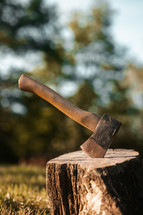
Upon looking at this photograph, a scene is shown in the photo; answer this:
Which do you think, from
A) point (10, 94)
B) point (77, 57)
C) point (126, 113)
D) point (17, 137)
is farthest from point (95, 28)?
point (17, 137)

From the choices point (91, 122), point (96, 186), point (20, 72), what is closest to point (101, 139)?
point (91, 122)

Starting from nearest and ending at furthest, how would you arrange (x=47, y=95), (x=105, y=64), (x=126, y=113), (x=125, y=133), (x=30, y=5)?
(x=47, y=95) → (x=125, y=133) → (x=30, y=5) → (x=126, y=113) → (x=105, y=64)

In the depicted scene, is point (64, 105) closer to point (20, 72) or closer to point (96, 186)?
point (96, 186)

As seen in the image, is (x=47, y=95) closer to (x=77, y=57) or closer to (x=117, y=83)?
(x=117, y=83)

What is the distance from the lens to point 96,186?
1.84 metres

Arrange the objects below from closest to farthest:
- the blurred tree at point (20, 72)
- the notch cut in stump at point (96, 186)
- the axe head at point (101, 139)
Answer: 1. the notch cut in stump at point (96, 186)
2. the axe head at point (101, 139)
3. the blurred tree at point (20, 72)

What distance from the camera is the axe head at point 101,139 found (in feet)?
7.24

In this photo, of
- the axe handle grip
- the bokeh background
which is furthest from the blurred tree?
the axe handle grip

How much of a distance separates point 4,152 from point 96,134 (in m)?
10.5

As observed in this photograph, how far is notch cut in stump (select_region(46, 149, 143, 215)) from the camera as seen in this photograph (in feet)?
5.92

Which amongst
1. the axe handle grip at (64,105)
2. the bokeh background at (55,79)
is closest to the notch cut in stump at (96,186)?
the axe handle grip at (64,105)

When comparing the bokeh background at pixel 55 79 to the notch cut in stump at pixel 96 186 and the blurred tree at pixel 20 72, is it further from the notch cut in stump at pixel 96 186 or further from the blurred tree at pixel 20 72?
the notch cut in stump at pixel 96 186

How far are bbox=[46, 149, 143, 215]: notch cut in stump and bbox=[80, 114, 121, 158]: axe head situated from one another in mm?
99

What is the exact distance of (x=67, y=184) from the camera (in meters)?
2.07
